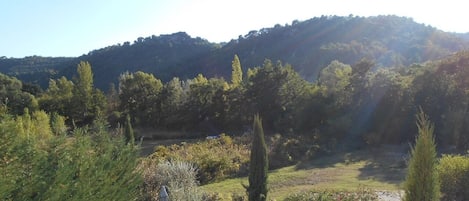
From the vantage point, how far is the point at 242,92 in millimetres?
31375

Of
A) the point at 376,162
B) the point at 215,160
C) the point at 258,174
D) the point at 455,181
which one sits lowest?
the point at 376,162

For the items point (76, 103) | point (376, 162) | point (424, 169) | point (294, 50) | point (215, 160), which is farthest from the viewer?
point (294, 50)

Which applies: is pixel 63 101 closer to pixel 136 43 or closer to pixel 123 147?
pixel 123 147

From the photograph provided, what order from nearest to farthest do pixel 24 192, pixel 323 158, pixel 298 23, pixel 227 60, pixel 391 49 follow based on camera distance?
pixel 24 192
pixel 323 158
pixel 391 49
pixel 227 60
pixel 298 23

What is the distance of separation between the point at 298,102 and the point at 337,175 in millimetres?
11062

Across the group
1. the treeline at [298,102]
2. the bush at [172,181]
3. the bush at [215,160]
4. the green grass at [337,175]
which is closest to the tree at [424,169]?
the bush at [172,181]

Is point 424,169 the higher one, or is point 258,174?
point 424,169

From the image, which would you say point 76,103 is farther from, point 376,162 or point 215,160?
point 376,162

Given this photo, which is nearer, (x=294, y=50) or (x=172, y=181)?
(x=172, y=181)

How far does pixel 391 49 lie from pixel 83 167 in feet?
192

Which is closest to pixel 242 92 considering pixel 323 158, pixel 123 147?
pixel 323 158

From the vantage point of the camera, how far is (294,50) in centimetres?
6488

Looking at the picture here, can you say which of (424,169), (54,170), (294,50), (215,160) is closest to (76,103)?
(215,160)

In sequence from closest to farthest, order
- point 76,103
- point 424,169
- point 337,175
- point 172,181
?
point 424,169 < point 172,181 < point 337,175 < point 76,103
